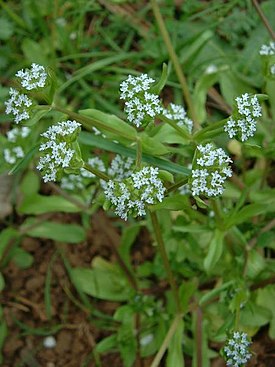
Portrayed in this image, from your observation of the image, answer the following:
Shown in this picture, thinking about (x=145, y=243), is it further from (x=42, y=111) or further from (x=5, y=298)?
(x=42, y=111)

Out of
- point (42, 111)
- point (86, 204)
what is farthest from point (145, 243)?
point (42, 111)

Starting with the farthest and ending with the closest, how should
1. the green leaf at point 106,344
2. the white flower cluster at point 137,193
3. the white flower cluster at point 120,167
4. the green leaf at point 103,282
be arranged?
→ the green leaf at point 103,282 → the green leaf at point 106,344 → the white flower cluster at point 120,167 → the white flower cluster at point 137,193

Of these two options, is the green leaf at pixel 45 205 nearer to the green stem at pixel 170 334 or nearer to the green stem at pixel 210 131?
the green stem at pixel 170 334

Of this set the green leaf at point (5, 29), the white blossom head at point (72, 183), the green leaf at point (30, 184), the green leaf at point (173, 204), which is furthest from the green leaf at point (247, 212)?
the green leaf at point (5, 29)

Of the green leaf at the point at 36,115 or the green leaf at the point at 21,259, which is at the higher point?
the green leaf at the point at 21,259

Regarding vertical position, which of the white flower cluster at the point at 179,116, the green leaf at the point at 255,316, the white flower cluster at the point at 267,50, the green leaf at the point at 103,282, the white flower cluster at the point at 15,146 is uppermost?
the white flower cluster at the point at 267,50

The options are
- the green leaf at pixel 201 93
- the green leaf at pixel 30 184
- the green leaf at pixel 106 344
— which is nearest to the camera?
the green leaf at pixel 106 344

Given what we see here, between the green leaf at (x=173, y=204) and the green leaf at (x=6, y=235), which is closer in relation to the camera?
the green leaf at (x=173, y=204)

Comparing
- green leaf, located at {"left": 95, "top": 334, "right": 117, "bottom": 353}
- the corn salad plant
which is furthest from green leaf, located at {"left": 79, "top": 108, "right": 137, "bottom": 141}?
green leaf, located at {"left": 95, "top": 334, "right": 117, "bottom": 353}
